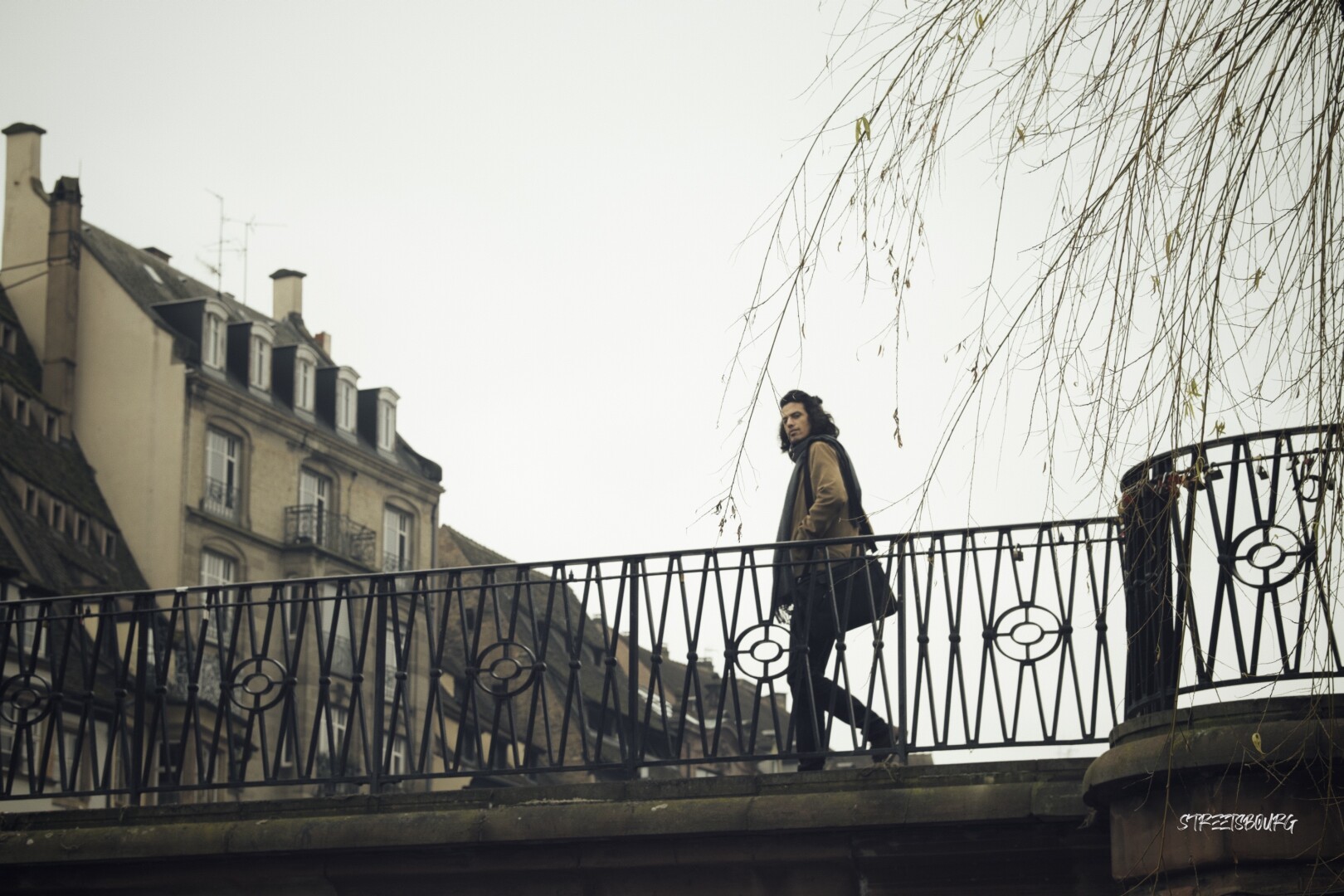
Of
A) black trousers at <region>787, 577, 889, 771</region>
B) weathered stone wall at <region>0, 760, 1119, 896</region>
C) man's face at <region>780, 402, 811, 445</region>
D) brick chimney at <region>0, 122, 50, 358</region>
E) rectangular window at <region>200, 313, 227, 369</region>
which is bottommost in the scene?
weathered stone wall at <region>0, 760, 1119, 896</region>

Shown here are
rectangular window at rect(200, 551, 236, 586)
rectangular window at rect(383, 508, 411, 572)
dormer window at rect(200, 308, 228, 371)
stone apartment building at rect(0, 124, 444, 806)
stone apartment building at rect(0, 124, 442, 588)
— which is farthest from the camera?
rectangular window at rect(383, 508, 411, 572)

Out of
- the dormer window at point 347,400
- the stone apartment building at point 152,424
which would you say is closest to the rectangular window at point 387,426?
the dormer window at point 347,400

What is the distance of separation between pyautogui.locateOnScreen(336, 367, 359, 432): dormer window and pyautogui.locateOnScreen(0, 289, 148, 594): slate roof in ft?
28.0

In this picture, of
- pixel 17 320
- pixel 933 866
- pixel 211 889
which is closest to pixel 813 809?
pixel 933 866

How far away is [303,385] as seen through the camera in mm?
53219

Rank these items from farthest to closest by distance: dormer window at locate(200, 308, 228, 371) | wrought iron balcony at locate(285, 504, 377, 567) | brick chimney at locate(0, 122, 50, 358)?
wrought iron balcony at locate(285, 504, 377, 567) < dormer window at locate(200, 308, 228, 371) < brick chimney at locate(0, 122, 50, 358)

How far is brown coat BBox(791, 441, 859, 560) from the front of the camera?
9.66 meters

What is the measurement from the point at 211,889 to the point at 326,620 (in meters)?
43.1

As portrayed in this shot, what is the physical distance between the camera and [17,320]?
48.0 meters

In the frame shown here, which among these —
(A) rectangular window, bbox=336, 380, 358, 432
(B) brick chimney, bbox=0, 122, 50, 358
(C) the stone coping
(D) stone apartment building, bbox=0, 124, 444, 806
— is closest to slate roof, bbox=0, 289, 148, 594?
(D) stone apartment building, bbox=0, 124, 444, 806

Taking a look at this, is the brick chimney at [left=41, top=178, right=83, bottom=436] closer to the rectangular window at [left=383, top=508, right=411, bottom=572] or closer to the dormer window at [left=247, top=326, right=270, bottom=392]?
the dormer window at [left=247, top=326, right=270, bottom=392]

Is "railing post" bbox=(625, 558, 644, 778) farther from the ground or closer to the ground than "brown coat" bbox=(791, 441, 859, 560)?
closer to the ground

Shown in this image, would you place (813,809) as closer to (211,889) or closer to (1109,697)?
(1109,697)

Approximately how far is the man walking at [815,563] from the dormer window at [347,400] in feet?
148
